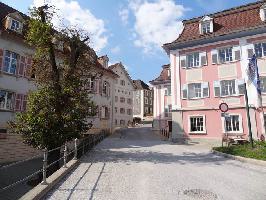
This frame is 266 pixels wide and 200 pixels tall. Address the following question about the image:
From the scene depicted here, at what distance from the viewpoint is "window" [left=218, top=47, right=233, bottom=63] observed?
1027 inches

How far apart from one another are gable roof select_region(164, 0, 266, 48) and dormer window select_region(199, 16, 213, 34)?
470 mm

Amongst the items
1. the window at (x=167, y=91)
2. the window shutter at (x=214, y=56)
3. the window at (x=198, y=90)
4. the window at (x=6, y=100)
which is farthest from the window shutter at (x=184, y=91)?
the window at (x=167, y=91)

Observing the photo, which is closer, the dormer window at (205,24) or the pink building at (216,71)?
the pink building at (216,71)

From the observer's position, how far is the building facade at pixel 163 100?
151 ft

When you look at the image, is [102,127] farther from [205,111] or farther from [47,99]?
[47,99]

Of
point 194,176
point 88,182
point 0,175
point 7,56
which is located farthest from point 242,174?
point 7,56

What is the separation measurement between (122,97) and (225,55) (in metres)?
40.4

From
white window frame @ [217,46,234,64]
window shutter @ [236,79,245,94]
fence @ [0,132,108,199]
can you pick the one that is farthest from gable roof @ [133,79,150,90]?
fence @ [0,132,108,199]

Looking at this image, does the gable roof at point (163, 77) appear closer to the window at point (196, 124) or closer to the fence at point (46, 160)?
the window at point (196, 124)

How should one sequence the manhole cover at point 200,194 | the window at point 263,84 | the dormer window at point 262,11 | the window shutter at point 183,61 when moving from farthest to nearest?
the window shutter at point 183,61, the dormer window at point 262,11, the window at point 263,84, the manhole cover at point 200,194

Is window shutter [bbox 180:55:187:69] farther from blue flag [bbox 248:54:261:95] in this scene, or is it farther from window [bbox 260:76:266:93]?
blue flag [bbox 248:54:261:95]

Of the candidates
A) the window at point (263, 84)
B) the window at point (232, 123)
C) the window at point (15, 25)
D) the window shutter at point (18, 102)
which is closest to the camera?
the window shutter at point (18, 102)

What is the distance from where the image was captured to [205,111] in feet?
87.0

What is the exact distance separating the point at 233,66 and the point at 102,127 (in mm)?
18991
